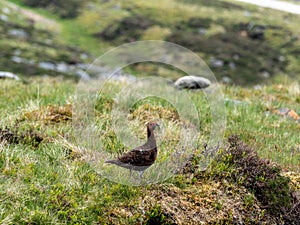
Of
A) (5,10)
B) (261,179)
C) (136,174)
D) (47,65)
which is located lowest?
Result: (47,65)

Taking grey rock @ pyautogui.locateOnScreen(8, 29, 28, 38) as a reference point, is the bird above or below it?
above

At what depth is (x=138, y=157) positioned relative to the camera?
646 centimetres

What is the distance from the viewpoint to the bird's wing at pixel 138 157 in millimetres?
6453

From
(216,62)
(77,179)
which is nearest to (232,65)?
(216,62)

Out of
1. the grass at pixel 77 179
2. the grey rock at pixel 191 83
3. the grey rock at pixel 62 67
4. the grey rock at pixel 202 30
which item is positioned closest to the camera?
the grass at pixel 77 179

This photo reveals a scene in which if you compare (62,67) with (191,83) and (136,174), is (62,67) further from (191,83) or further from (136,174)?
(136,174)

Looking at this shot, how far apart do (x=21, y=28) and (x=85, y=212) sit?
3600 inches

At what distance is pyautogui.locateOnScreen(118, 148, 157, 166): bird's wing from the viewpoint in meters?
6.45

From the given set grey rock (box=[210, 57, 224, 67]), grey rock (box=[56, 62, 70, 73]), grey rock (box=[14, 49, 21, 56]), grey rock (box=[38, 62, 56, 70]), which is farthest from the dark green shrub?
grey rock (box=[210, 57, 224, 67])

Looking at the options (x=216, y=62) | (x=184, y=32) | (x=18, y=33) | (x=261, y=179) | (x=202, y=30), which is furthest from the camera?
(x=202, y=30)

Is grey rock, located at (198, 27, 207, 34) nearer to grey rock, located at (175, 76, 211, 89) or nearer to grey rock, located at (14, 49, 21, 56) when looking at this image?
grey rock, located at (14, 49, 21, 56)

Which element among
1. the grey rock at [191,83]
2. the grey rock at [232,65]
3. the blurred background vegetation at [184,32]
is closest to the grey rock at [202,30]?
the blurred background vegetation at [184,32]

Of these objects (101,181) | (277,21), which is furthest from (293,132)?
(277,21)

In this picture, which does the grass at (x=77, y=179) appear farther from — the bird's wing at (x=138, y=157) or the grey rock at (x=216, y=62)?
the grey rock at (x=216, y=62)
